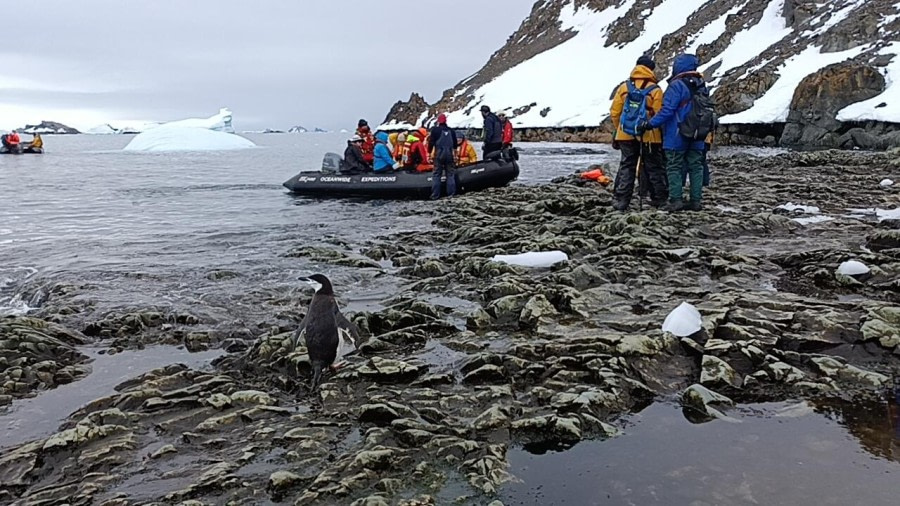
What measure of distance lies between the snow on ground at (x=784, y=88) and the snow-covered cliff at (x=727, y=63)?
0.40 ft

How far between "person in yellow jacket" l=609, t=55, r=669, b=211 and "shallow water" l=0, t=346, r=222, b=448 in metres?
8.15

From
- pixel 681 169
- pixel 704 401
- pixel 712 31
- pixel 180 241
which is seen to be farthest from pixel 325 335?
pixel 712 31

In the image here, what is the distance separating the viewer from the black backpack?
10484 millimetres

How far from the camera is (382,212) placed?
647 inches

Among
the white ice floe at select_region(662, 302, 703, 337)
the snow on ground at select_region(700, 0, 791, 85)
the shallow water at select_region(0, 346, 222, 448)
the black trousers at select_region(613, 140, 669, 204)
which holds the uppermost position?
the snow on ground at select_region(700, 0, 791, 85)

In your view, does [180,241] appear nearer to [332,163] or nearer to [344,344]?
[332,163]

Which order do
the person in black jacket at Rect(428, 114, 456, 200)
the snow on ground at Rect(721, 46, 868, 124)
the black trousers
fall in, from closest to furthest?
1. the black trousers
2. the person in black jacket at Rect(428, 114, 456, 200)
3. the snow on ground at Rect(721, 46, 868, 124)

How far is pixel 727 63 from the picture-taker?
57062mm

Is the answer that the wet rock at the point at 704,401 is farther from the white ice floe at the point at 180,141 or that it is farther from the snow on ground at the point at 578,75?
the white ice floe at the point at 180,141

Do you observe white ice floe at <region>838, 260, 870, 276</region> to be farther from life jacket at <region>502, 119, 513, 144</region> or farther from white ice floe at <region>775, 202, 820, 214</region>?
life jacket at <region>502, 119, 513, 144</region>

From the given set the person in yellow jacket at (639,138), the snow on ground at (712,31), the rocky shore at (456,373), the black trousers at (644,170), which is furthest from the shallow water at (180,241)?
the snow on ground at (712,31)

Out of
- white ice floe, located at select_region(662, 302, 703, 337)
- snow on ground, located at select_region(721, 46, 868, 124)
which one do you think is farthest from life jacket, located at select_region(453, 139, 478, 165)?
snow on ground, located at select_region(721, 46, 868, 124)

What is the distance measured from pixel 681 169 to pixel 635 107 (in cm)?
135

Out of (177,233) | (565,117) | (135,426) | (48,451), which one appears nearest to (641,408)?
(135,426)
